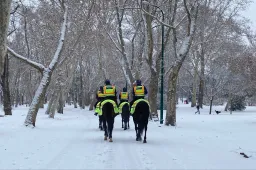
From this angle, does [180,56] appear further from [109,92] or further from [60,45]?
[109,92]

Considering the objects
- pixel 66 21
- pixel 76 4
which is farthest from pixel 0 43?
pixel 76 4

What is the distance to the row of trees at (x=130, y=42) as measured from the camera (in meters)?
19.5

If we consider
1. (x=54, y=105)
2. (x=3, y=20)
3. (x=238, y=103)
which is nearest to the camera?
(x=3, y=20)

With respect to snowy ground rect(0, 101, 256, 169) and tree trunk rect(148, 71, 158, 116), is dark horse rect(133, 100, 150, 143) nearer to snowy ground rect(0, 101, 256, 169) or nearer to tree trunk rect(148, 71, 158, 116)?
snowy ground rect(0, 101, 256, 169)

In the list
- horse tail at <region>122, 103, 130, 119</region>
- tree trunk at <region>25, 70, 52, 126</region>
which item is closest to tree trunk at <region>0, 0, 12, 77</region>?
tree trunk at <region>25, 70, 52, 126</region>

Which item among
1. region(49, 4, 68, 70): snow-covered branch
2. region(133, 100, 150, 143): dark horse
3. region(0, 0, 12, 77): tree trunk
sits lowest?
region(133, 100, 150, 143): dark horse

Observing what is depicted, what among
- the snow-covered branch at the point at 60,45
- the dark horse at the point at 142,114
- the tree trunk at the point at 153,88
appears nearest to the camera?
the dark horse at the point at 142,114

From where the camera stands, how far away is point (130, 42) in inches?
1818

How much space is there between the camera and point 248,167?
8.32m

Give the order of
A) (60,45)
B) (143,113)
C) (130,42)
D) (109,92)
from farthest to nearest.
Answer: (130,42)
(60,45)
(109,92)
(143,113)

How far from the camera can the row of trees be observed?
766 inches

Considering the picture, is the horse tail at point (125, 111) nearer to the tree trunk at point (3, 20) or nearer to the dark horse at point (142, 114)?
the dark horse at point (142, 114)

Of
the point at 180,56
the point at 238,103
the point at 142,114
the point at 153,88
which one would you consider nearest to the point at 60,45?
the point at 180,56

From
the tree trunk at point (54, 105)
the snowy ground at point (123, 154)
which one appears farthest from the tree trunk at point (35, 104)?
the tree trunk at point (54, 105)
